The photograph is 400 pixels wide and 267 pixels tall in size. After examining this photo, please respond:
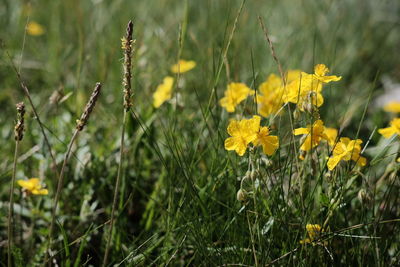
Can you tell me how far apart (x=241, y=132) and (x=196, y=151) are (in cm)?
36

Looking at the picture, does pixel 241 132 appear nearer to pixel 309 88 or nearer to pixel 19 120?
pixel 309 88

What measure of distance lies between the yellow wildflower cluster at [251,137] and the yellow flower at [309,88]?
0.10m

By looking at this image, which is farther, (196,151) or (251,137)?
(196,151)

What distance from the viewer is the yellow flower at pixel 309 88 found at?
132 cm

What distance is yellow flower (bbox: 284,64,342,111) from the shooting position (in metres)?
1.32

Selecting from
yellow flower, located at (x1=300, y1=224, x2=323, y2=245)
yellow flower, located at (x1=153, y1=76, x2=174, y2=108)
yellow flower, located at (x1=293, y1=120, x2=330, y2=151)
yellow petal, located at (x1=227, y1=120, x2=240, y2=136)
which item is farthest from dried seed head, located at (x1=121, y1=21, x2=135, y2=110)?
yellow flower, located at (x1=153, y1=76, x2=174, y2=108)

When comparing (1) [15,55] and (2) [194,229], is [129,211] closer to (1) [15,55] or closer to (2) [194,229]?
(2) [194,229]

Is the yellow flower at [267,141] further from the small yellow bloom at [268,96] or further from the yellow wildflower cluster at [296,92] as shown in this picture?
the small yellow bloom at [268,96]

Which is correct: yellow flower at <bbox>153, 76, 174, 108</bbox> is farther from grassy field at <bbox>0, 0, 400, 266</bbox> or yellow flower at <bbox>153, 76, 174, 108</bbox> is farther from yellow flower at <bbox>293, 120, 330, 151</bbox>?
yellow flower at <bbox>293, 120, 330, 151</bbox>

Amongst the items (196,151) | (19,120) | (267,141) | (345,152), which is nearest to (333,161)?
(345,152)

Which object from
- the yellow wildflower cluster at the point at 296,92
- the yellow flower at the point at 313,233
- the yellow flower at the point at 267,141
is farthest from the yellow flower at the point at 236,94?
the yellow flower at the point at 313,233

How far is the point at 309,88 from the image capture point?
138 centimetres

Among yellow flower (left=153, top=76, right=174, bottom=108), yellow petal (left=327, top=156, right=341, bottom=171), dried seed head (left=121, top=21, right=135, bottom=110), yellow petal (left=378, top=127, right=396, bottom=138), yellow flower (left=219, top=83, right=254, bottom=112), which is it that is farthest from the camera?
yellow flower (left=153, top=76, right=174, bottom=108)

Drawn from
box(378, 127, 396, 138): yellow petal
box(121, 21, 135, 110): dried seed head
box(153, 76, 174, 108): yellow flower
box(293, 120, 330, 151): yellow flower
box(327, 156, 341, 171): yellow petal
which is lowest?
box(378, 127, 396, 138): yellow petal
